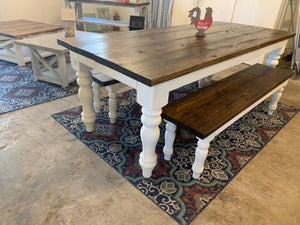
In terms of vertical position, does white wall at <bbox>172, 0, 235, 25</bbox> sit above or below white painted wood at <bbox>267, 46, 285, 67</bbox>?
above

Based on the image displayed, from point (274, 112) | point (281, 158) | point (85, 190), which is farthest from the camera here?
point (274, 112)

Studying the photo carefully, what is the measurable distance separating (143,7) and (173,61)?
2999mm

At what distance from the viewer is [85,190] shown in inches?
53.0

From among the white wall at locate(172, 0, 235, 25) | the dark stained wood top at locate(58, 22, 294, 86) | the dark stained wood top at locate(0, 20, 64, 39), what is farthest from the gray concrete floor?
the white wall at locate(172, 0, 235, 25)

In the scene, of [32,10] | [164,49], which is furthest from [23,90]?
[32,10]

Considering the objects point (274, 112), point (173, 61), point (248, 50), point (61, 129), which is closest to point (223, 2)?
point (274, 112)

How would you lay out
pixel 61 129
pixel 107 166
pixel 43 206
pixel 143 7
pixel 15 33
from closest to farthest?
pixel 43 206 < pixel 107 166 < pixel 61 129 < pixel 15 33 < pixel 143 7

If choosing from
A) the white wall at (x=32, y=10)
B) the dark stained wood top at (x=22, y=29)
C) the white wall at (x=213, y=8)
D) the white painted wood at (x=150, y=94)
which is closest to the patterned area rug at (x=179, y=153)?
the white painted wood at (x=150, y=94)

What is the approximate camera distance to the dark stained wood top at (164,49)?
1.15 metres

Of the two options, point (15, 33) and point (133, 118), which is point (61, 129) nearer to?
point (133, 118)

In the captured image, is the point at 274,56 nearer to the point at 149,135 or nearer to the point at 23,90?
the point at 149,135

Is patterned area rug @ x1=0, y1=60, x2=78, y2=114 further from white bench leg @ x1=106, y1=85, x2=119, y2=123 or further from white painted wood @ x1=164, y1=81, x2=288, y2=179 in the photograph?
white painted wood @ x1=164, y1=81, x2=288, y2=179

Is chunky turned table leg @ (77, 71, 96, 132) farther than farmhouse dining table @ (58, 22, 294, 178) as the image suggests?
Yes

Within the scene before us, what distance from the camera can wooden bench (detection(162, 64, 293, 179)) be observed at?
4.24 ft
